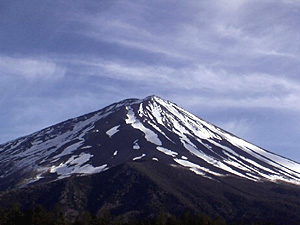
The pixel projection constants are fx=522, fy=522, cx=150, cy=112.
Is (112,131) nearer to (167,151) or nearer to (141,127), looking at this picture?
(141,127)

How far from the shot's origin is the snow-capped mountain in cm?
12318

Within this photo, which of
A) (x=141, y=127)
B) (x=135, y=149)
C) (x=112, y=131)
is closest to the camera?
(x=135, y=149)


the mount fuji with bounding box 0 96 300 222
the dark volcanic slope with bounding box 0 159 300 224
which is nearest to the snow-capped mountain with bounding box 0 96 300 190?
the mount fuji with bounding box 0 96 300 222

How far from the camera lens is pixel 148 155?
125500 mm

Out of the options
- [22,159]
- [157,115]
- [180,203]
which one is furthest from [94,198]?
[157,115]

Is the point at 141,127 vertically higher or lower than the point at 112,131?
higher

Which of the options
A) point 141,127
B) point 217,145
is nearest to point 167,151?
point 141,127

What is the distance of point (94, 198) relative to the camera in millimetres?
99500

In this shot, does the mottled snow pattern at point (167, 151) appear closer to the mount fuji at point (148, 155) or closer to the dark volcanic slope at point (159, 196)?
the mount fuji at point (148, 155)

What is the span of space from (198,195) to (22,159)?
203 ft

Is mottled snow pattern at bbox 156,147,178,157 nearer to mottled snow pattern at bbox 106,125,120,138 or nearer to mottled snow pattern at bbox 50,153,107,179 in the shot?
mottled snow pattern at bbox 50,153,107,179

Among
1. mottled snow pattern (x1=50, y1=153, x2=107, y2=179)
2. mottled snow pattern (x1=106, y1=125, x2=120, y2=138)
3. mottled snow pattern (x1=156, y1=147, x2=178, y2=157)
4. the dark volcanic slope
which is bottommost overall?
the dark volcanic slope

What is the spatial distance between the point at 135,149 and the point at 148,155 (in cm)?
814

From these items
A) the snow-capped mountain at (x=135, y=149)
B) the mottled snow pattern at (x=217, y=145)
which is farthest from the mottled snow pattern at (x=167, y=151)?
the mottled snow pattern at (x=217, y=145)
